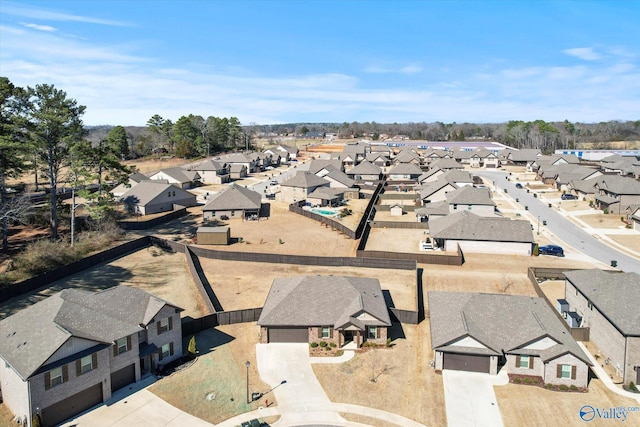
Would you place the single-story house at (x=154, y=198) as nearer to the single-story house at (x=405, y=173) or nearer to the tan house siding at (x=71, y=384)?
the tan house siding at (x=71, y=384)

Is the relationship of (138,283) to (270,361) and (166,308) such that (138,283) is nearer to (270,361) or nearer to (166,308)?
(166,308)

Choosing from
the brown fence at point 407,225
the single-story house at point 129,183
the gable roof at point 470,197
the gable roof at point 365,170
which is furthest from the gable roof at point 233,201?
the gable roof at point 365,170

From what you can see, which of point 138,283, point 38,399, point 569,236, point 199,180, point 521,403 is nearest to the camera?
point 38,399

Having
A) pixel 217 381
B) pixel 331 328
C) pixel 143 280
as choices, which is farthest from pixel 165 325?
pixel 143 280

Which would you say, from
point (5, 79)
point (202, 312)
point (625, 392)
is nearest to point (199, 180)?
point (5, 79)

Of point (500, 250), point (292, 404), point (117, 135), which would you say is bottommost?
point (292, 404)
